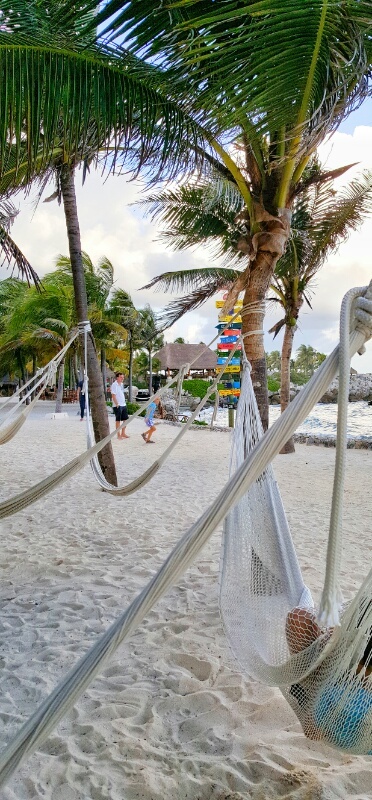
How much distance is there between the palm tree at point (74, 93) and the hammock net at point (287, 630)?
4.84 feet

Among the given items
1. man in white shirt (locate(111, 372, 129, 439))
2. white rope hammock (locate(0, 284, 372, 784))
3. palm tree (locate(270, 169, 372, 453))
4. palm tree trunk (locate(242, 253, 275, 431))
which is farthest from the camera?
man in white shirt (locate(111, 372, 129, 439))

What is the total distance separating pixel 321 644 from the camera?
2.93 feet

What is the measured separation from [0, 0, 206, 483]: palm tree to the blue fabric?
6.43 feet

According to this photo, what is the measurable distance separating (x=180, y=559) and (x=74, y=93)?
2.03 metres

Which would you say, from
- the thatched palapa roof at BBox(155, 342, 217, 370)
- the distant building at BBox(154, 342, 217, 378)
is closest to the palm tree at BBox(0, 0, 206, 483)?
the distant building at BBox(154, 342, 217, 378)

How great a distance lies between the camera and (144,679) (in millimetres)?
1478

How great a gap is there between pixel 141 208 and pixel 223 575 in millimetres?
4290

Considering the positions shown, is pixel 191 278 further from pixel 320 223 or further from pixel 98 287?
pixel 98 287

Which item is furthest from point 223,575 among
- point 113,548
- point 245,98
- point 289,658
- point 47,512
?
point 47,512

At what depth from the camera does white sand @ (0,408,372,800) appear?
108cm

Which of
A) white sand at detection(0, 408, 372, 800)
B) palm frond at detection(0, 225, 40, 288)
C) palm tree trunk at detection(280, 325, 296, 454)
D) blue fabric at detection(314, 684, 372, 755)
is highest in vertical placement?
palm frond at detection(0, 225, 40, 288)

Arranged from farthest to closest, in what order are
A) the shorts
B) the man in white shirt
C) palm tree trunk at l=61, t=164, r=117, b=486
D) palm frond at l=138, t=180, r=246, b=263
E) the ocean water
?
1. the ocean water
2. the shorts
3. the man in white shirt
4. palm frond at l=138, t=180, r=246, b=263
5. palm tree trunk at l=61, t=164, r=117, b=486

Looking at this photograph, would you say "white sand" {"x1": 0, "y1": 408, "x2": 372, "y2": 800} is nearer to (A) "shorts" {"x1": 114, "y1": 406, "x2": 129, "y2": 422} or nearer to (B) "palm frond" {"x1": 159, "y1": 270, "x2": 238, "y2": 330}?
(B) "palm frond" {"x1": 159, "y1": 270, "x2": 238, "y2": 330}

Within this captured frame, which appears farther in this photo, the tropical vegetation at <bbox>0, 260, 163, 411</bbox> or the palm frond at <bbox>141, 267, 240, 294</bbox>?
the tropical vegetation at <bbox>0, 260, 163, 411</bbox>
